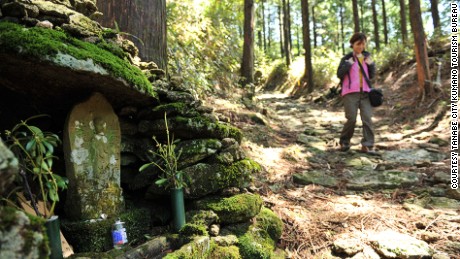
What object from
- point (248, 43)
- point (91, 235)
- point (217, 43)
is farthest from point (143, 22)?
point (248, 43)

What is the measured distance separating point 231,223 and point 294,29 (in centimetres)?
4194

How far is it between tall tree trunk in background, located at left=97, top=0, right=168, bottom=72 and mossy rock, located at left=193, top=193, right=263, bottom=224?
1801 millimetres

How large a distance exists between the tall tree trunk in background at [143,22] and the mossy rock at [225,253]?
7.37 ft

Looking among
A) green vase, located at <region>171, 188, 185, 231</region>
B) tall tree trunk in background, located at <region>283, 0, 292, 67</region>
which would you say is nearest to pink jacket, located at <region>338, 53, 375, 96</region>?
green vase, located at <region>171, 188, 185, 231</region>

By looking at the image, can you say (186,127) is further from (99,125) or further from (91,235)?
(91,235)

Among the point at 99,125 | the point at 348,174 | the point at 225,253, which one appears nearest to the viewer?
the point at 225,253

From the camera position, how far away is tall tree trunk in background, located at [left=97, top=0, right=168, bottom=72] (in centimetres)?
358

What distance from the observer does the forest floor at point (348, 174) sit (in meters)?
3.36

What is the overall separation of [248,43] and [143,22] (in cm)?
795

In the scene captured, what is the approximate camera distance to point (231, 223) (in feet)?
10.1

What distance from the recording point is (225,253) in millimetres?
2678

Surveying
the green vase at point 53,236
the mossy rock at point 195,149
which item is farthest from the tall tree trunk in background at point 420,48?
the green vase at point 53,236

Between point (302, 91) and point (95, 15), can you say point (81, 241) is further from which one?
point (302, 91)

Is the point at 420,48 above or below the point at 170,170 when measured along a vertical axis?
above
